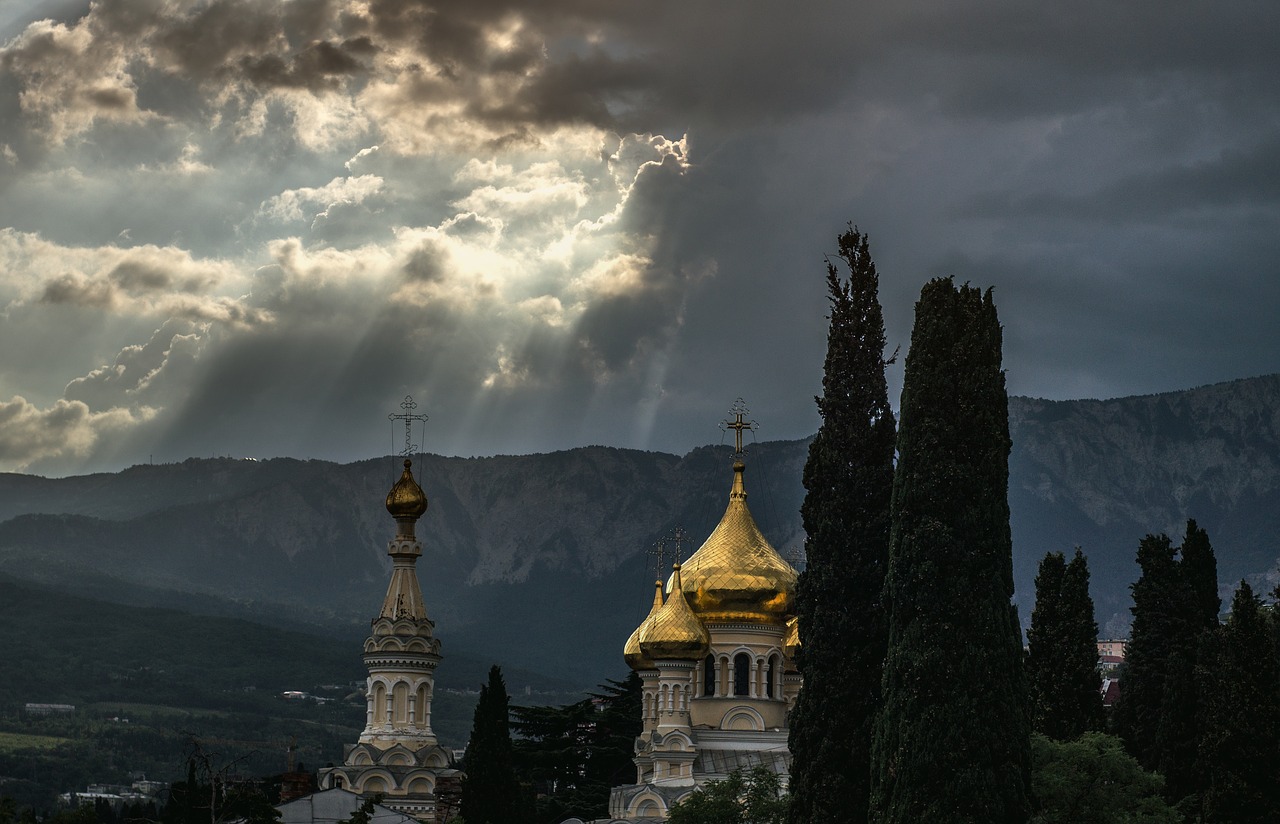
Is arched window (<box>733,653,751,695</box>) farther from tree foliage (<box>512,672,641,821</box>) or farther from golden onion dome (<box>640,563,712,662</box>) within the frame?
tree foliage (<box>512,672,641,821</box>)

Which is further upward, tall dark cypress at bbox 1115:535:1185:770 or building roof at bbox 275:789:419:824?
tall dark cypress at bbox 1115:535:1185:770

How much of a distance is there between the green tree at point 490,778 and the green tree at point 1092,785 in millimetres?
18442

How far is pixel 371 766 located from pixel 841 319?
29.0 metres

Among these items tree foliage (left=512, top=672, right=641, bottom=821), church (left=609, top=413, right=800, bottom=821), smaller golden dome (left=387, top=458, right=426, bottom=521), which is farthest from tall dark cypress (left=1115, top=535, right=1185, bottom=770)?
tree foliage (left=512, top=672, right=641, bottom=821)

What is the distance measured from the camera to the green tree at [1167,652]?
49188 millimetres

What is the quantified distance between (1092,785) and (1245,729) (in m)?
3.50

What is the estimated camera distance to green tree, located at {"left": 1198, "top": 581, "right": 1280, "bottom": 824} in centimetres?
4284

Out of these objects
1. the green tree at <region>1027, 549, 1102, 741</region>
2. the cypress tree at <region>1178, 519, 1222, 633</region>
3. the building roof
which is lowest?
the building roof

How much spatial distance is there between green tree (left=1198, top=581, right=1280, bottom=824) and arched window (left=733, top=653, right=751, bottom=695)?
22.3 meters

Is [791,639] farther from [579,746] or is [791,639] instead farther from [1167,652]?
[579,746]

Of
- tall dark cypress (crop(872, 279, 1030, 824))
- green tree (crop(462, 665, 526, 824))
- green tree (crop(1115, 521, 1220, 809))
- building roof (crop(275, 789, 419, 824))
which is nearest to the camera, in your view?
tall dark cypress (crop(872, 279, 1030, 824))

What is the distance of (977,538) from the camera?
36.8 meters

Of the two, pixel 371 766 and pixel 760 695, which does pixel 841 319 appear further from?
pixel 371 766

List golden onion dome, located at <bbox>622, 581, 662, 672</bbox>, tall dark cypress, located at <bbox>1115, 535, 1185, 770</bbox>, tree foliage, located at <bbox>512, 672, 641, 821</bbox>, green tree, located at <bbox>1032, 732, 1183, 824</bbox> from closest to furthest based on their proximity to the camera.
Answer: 1. green tree, located at <bbox>1032, 732, 1183, 824</bbox>
2. tall dark cypress, located at <bbox>1115, 535, 1185, 770</bbox>
3. golden onion dome, located at <bbox>622, 581, 662, 672</bbox>
4. tree foliage, located at <bbox>512, 672, 641, 821</bbox>
